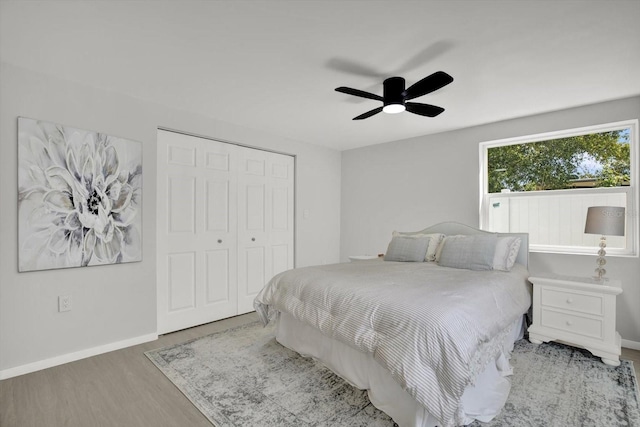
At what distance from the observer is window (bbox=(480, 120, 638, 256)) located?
301 centimetres

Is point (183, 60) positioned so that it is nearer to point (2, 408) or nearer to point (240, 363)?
point (240, 363)

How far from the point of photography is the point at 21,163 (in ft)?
7.77

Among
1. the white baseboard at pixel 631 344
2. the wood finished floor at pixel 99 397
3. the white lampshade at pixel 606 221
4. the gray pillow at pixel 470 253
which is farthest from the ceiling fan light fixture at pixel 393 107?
the white baseboard at pixel 631 344

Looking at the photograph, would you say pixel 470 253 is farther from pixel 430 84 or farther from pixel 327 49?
pixel 327 49

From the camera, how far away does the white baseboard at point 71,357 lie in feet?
7.66

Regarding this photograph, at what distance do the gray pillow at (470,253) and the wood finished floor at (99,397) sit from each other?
1.30 m

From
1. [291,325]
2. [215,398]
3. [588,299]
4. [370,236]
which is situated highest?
[370,236]

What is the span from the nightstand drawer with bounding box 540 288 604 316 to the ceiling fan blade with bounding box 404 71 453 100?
2.09 m

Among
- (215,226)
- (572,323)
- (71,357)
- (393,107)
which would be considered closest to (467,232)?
(572,323)

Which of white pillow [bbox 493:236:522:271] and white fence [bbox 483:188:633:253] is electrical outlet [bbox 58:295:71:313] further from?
white fence [bbox 483:188:633:253]

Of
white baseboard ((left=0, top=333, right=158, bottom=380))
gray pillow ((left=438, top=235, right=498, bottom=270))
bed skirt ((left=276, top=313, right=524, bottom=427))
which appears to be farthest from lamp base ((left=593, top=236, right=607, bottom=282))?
white baseboard ((left=0, top=333, right=158, bottom=380))

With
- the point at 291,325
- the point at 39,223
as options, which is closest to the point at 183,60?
the point at 39,223

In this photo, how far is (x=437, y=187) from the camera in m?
4.12

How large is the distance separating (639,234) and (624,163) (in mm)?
687
